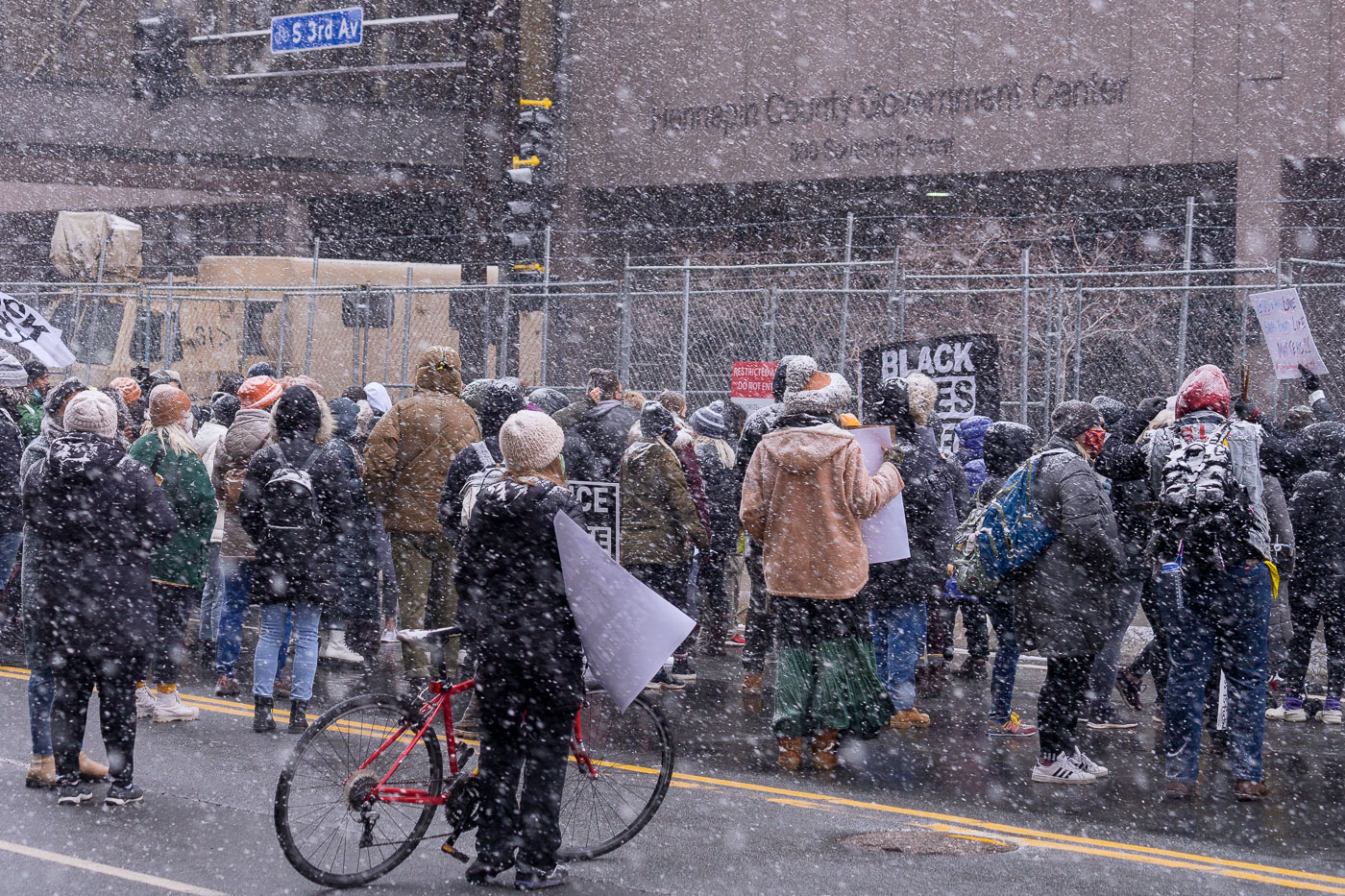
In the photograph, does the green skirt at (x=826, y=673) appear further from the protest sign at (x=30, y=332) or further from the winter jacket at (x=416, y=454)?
the protest sign at (x=30, y=332)

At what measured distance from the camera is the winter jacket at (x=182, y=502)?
8875 mm

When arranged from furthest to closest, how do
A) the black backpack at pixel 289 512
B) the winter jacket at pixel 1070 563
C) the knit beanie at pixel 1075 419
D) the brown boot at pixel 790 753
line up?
the black backpack at pixel 289 512, the brown boot at pixel 790 753, the knit beanie at pixel 1075 419, the winter jacket at pixel 1070 563

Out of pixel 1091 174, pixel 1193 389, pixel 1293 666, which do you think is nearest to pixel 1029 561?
pixel 1193 389

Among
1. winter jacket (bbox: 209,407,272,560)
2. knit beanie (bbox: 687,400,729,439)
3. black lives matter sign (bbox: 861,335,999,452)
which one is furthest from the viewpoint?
black lives matter sign (bbox: 861,335,999,452)

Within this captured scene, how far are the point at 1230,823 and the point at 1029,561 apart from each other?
1.57 m

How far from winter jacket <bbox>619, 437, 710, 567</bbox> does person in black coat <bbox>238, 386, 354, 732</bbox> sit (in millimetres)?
2016

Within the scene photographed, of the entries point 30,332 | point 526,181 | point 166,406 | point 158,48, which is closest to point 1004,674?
point 166,406

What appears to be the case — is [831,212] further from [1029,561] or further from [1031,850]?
[1031,850]

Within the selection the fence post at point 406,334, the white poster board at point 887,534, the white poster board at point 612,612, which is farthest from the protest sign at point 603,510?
the fence post at point 406,334

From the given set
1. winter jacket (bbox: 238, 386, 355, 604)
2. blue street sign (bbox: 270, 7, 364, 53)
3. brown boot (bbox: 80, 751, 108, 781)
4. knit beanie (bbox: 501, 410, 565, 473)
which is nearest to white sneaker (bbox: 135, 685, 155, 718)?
winter jacket (bbox: 238, 386, 355, 604)

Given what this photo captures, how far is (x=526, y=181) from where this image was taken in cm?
1653

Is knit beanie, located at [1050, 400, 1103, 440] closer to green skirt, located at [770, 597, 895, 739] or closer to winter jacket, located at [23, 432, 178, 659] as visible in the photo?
green skirt, located at [770, 597, 895, 739]

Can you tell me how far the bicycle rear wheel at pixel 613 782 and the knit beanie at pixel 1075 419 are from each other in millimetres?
2793

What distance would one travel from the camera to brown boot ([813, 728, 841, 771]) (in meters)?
7.73
